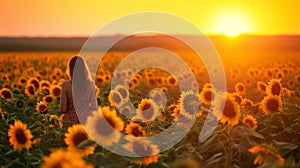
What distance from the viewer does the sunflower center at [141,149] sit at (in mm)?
4594

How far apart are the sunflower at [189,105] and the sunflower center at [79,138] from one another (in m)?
2.40

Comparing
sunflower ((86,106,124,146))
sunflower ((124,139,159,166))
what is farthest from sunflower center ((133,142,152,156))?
sunflower ((86,106,124,146))

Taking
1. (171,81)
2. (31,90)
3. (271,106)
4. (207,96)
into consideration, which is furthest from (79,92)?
(171,81)

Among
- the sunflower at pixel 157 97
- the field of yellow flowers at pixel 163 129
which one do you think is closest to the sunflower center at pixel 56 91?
the field of yellow flowers at pixel 163 129

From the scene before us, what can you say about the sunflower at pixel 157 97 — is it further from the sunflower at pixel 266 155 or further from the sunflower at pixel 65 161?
the sunflower at pixel 65 161

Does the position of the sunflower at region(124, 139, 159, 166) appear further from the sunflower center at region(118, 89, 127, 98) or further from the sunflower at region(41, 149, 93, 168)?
the sunflower center at region(118, 89, 127, 98)

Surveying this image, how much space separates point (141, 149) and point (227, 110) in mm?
1592

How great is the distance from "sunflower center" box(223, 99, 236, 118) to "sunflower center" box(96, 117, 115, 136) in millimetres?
1537

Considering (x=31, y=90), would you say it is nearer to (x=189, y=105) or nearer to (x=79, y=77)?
(x=79, y=77)

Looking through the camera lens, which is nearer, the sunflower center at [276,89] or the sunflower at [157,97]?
the sunflower center at [276,89]

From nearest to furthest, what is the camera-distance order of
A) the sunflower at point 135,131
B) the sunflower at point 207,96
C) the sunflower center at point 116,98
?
the sunflower at point 135,131 → the sunflower at point 207,96 → the sunflower center at point 116,98

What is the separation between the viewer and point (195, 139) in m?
6.44

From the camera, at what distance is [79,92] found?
7.66 metres

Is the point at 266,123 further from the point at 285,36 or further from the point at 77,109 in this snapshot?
the point at 285,36
